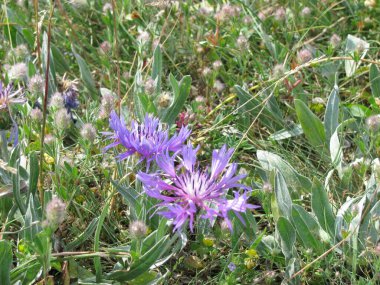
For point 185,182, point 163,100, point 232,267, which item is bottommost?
point 232,267

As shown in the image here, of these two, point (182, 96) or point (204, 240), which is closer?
point (204, 240)

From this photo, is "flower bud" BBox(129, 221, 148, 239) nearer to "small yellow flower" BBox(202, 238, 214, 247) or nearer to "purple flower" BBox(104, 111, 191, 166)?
"purple flower" BBox(104, 111, 191, 166)

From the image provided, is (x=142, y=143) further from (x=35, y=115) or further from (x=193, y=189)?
(x=35, y=115)

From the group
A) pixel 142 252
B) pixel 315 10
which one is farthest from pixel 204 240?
pixel 315 10

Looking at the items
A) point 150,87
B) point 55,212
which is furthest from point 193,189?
point 150,87

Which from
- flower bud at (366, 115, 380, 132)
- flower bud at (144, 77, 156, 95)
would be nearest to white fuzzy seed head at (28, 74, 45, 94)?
flower bud at (144, 77, 156, 95)

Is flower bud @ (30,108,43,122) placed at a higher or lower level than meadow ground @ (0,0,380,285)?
higher

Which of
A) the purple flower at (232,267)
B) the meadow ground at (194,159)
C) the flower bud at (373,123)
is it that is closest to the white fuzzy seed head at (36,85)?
the meadow ground at (194,159)

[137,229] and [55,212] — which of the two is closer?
[55,212]

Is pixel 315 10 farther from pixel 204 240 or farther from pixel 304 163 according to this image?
pixel 204 240

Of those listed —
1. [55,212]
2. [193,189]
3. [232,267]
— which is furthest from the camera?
[232,267]

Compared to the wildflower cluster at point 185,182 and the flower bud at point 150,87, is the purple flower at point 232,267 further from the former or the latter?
the flower bud at point 150,87
